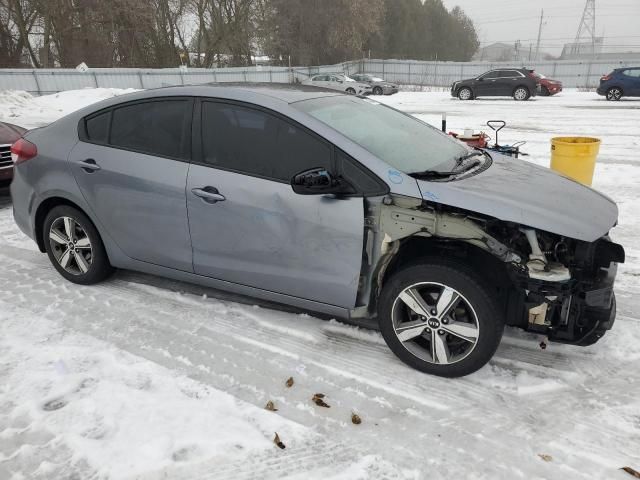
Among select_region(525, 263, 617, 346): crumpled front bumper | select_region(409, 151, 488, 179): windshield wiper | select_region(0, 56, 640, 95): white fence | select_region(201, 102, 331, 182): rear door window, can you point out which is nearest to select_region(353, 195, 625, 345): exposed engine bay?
select_region(525, 263, 617, 346): crumpled front bumper

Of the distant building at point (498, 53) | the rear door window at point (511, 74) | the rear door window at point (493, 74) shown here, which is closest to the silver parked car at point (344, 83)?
the rear door window at point (493, 74)

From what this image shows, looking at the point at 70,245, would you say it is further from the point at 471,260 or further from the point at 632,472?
the point at 632,472

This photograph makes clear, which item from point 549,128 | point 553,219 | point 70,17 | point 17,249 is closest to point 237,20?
point 70,17

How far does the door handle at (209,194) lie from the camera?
335 centimetres

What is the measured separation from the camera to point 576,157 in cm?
571

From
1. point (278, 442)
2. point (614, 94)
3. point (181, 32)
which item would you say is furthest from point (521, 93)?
point (181, 32)

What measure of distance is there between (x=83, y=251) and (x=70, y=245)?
127 millimetres

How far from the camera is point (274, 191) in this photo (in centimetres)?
319

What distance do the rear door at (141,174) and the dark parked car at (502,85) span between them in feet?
68.2

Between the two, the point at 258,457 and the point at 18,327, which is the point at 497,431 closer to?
the point at 258,457

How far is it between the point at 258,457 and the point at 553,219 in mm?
2005

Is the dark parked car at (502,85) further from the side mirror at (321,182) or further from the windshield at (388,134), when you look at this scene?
the side mirror at (321,182)

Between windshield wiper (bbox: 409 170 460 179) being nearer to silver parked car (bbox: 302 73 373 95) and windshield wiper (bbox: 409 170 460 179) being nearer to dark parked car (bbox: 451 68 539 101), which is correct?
dark parked car (bbox: 451 68 539 101)

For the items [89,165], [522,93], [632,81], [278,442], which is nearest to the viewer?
[278,442]
